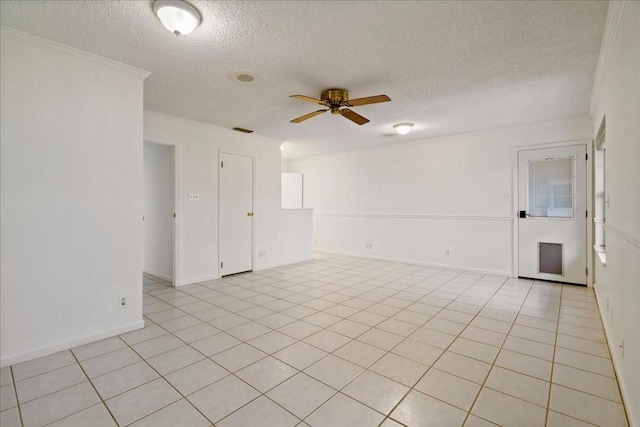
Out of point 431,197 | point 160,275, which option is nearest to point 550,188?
point 431,197

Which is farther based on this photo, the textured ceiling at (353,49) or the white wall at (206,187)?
the white wall at (206,187)

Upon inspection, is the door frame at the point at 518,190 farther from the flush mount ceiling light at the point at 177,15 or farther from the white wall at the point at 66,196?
the white wall at the point at 66,196

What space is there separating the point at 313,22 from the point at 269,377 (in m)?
2.56

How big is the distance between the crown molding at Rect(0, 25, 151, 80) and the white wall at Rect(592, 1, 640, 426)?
3670 mm

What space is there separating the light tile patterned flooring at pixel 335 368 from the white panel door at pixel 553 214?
965 millimetres

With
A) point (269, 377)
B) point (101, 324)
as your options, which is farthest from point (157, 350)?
point (269, 377)

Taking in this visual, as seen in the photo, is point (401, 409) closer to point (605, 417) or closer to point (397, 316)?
point (605, 417)

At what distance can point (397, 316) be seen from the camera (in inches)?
127

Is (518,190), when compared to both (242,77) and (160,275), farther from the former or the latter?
(160,275)

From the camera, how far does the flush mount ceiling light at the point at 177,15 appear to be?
1917mm

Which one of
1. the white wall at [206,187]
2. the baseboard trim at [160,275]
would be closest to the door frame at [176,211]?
the white wall at [206,187]

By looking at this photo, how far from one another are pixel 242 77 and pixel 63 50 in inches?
57.7

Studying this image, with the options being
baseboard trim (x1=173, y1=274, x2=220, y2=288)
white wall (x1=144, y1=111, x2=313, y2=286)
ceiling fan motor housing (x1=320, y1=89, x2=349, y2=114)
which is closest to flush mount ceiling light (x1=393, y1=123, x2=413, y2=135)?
ceiling fan motor housing (x1=320, y1=89, x2=349, y2=114)

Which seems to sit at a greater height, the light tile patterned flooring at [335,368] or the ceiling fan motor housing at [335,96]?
the ceiling fan motor housing at [335,96]
